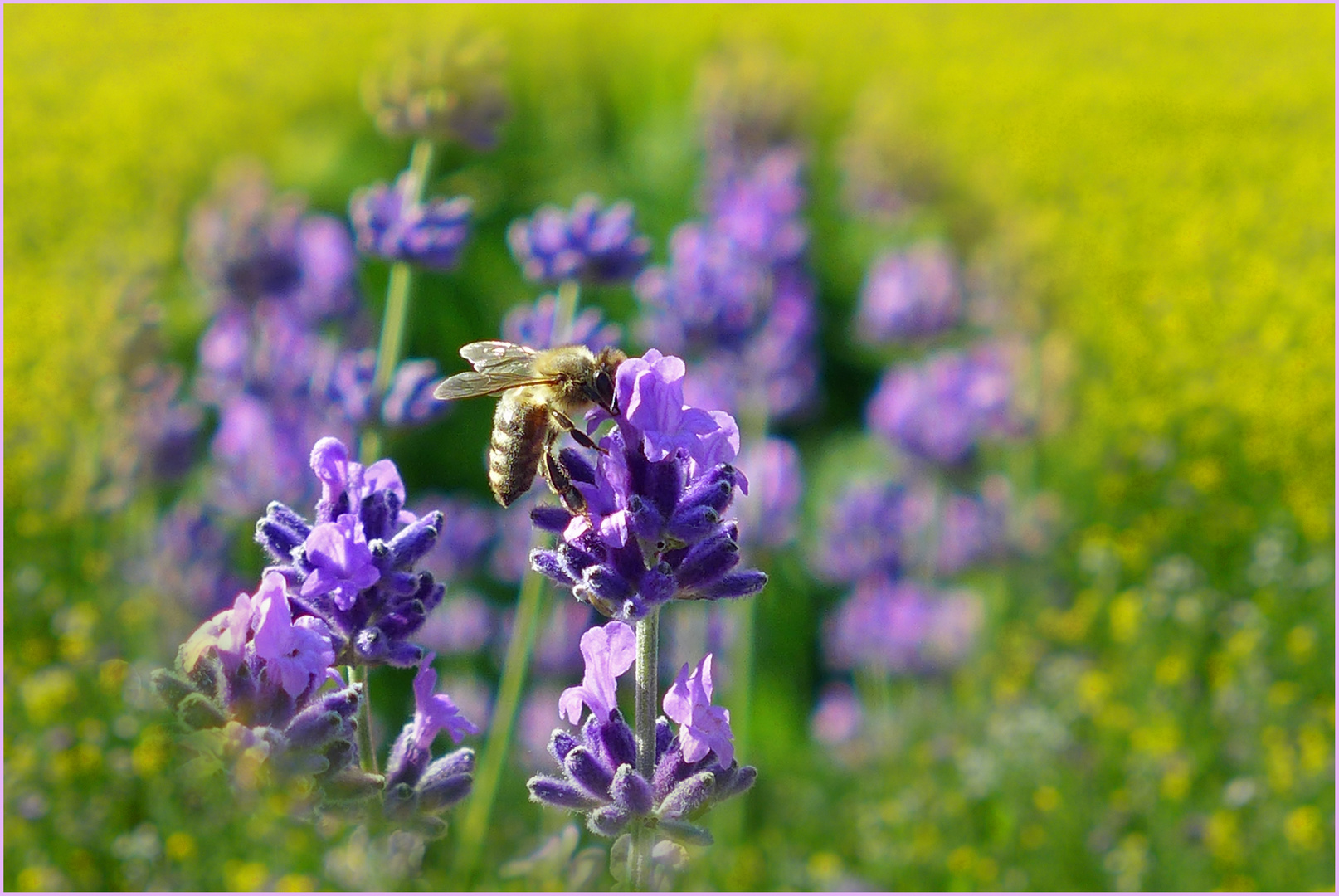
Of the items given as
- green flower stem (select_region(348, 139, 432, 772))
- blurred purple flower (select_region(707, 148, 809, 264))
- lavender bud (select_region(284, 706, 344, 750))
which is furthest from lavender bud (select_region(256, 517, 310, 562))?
blurred purple flower (select_region(707, 148, 809, 264))

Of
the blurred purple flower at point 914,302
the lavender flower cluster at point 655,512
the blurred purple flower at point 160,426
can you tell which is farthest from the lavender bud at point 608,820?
Result: the blurred purple flower at point 914,302

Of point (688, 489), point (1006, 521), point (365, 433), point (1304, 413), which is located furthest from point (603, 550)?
point (1304, 413)

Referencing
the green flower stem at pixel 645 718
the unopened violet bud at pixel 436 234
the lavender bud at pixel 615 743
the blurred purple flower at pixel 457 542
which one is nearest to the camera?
the green flower stem at pixel 645 718

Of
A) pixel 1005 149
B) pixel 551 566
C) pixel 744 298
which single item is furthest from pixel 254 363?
pixel 1005 149

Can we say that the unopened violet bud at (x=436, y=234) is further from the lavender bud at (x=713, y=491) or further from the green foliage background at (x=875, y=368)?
the lavender bud at (x=713, y=491)

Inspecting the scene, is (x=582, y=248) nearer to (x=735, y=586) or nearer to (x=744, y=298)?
(x=744, y=298)

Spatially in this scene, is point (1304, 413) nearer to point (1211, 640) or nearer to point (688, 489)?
point (1211, 640)

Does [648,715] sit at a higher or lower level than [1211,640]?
higher

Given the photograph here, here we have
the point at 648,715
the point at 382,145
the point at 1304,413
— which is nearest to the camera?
the point at 648,715
